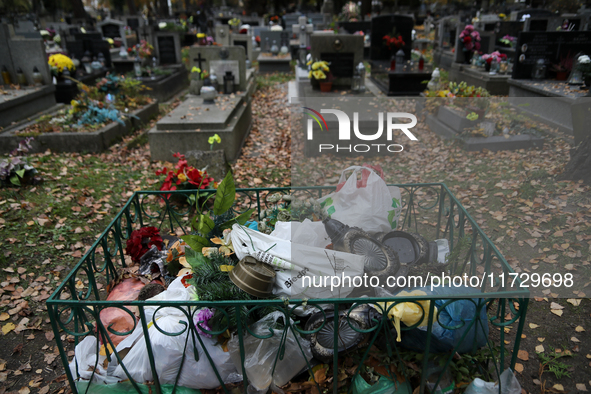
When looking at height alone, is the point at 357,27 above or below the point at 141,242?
above

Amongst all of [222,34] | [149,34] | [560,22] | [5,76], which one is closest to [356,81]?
[560,22]

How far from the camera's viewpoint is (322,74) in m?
8.16

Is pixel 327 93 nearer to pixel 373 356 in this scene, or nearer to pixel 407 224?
pixel 407 224

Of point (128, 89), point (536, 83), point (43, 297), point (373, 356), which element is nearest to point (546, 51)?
point (536, 83)

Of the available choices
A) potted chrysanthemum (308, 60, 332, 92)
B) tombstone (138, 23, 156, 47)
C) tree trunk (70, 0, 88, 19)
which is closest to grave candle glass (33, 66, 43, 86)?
tombstone (138, 23, 156, 47)

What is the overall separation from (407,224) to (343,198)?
93 cm

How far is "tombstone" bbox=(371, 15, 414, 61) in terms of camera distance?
37.6 feet

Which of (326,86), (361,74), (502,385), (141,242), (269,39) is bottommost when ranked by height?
(502,385)

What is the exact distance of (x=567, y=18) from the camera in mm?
9477

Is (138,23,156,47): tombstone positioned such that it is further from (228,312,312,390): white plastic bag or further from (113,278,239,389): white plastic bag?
(228,312,312,390): white plastic bag

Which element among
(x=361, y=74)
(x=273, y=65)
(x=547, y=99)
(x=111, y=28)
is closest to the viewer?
(x=547, y=99)

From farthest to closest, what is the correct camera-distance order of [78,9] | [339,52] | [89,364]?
[78,9], [339,52], [89,364]

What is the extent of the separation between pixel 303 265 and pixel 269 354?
532mm

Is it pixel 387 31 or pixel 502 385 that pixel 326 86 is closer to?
pixel 387 31
